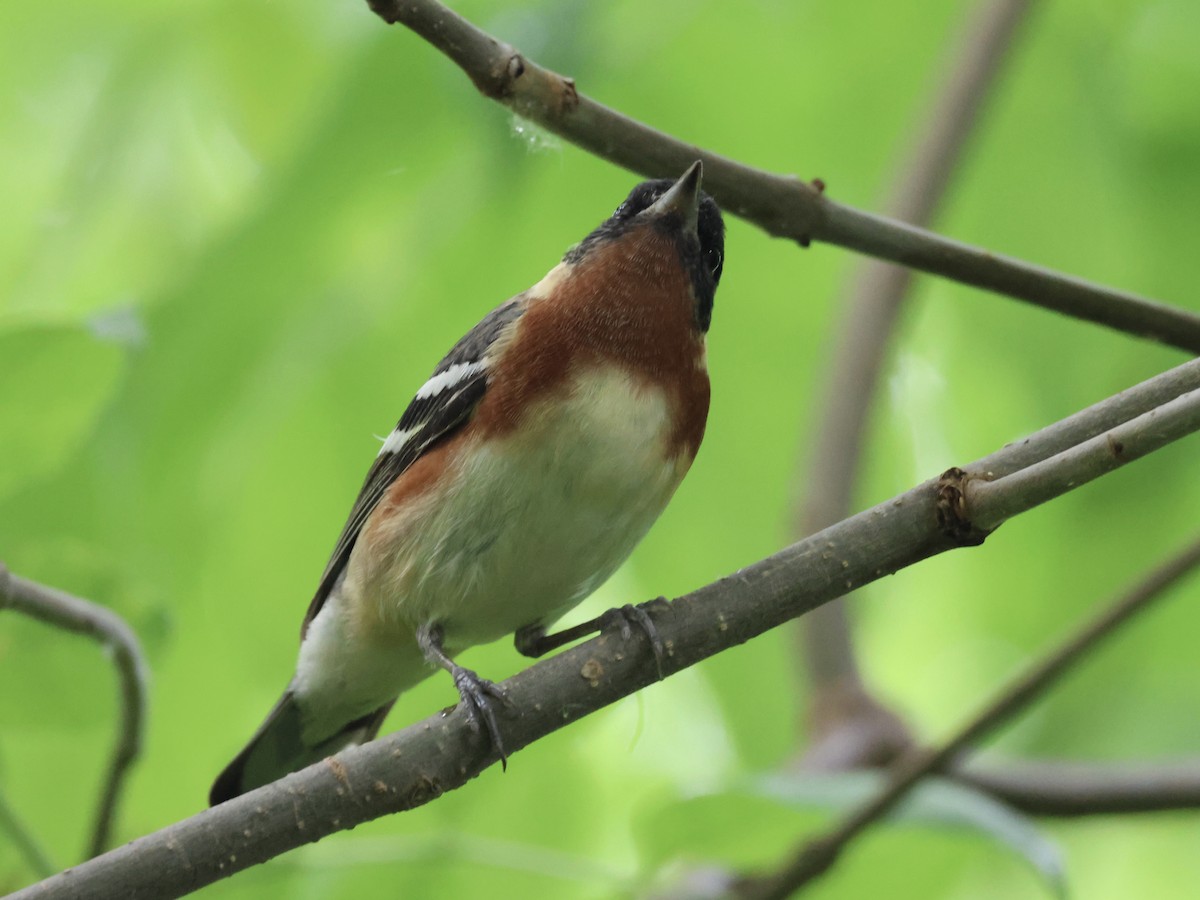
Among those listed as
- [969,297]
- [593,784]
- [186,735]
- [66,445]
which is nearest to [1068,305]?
[969,297]

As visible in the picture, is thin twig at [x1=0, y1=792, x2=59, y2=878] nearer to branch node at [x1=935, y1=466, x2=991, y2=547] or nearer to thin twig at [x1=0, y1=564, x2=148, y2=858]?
thin twig at [x1=0, y1=564, x2=148, y2=858]

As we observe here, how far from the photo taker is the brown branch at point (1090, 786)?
354 centimetres

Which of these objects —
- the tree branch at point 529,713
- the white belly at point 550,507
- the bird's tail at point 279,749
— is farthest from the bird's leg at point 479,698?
the bird's tail at point 279,749

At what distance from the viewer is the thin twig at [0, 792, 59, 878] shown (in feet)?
9.16

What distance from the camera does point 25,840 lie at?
279 cm

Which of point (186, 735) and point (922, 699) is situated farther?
point (922, 699)

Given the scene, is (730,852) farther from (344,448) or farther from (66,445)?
(66,445)

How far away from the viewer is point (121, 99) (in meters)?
4.12

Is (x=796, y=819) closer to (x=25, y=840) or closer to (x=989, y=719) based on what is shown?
(x=989, y=719)

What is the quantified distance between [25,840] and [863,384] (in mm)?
2842

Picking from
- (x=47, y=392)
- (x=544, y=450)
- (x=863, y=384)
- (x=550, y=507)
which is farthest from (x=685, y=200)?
(x=863, y=384)

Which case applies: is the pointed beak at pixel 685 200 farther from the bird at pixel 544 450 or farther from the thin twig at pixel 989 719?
the thin twig at pixel 989 719

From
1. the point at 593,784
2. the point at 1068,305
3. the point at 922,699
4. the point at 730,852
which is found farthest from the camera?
the point at 922,699

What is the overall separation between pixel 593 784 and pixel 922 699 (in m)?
2.56
